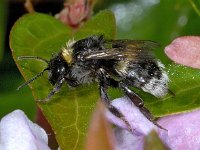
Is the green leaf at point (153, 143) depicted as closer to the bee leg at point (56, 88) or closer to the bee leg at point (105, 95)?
the bee leg at point (105, 95)

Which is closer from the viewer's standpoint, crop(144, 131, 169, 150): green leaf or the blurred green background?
crop(144, 131, 169, 150): green leaf

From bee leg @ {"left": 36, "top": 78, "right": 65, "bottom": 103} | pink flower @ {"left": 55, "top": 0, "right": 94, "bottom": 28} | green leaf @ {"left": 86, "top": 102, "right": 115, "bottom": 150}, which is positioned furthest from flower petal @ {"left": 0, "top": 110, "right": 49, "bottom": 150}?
pink flower @ {"left": 55, "top": 0, "right": 94, "bottom": 28}

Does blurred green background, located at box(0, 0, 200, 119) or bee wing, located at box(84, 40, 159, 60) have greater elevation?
bee wing, located at box(84, 40, 159, 60)

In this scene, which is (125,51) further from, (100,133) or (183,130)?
(100,133)

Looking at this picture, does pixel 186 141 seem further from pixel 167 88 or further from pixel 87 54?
pixel 87 54

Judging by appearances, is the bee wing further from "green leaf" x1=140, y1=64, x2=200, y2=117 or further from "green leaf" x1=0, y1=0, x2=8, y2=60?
"green leaf" x1=0, y1=0, x2=8, y2=60

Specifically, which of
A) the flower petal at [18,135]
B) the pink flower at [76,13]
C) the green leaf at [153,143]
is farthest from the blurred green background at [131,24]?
the green leaf at [153,143]
